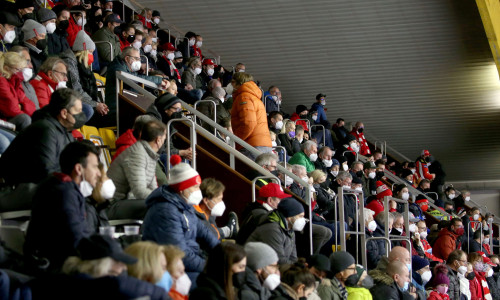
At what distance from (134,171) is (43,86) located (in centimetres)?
173

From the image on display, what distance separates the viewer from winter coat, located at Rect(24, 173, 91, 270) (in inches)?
187

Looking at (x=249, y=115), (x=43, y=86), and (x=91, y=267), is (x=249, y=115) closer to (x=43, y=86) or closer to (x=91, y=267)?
(x=43, y=86)

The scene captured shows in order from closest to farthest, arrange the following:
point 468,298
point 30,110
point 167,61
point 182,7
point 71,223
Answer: point 71,223 → point 30,110 → point 468,298 → point 167,61 → point 182,7

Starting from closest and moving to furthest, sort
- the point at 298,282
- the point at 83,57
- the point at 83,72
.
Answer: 1. the point at 298,282
2. the point at 83,72
3. the point at 83,57

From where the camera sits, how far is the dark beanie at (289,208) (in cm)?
737

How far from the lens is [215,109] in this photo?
11.3m

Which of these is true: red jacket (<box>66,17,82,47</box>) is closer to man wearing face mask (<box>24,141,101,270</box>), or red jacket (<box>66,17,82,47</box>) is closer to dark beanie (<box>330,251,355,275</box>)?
dark beanie (<box>330,251,355,275</box>)

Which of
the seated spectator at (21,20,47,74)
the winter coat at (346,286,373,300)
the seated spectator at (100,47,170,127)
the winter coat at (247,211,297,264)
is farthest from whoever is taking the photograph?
the seated spectator at (100,47,170,127)

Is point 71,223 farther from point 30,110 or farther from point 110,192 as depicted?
point 30,110

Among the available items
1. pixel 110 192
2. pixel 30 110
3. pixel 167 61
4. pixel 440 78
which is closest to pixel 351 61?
pixel 440 78

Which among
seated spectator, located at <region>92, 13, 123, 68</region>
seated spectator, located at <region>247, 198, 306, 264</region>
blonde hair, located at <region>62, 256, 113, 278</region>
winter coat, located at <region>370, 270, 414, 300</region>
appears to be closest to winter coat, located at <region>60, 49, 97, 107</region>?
seated spectator, located at <region>92, 13, 123, 68</region>

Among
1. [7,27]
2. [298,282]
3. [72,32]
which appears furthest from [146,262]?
[72,32]

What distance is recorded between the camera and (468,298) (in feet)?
38.4

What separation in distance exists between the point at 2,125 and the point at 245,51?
43.1ft
